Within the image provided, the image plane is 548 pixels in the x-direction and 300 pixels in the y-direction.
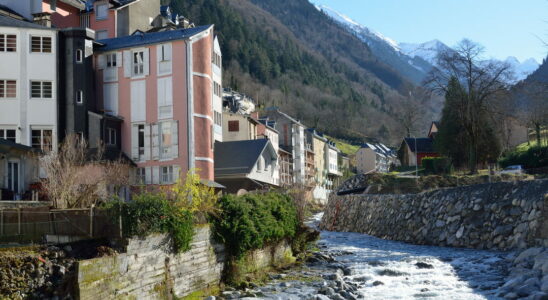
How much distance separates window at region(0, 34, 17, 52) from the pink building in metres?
6.38

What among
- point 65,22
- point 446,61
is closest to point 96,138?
point 65,22

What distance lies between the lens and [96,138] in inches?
1694

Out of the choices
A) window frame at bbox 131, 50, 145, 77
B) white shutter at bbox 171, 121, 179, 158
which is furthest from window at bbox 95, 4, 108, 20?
white shutter at bbox 171, 121, 179, 158

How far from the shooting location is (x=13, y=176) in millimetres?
36781

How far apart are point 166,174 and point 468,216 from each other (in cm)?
2182

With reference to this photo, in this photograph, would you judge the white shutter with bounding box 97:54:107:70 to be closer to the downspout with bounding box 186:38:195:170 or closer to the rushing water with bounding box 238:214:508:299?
the downspout with bounding box 186:38:195:170

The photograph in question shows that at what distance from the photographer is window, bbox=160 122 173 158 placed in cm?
4369

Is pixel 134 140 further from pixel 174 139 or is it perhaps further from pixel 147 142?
pixel 174 139

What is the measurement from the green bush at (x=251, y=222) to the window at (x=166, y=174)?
50.6ft

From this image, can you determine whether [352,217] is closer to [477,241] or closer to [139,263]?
[477,241]

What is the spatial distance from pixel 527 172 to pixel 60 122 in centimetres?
3987

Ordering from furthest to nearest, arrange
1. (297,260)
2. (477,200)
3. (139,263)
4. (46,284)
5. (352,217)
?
1. (352,217)
2. (477,200)
3. (297,260)
4. (139,263)
5. (46,284)

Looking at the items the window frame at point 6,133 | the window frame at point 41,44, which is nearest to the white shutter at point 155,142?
the window frame at point 41,44

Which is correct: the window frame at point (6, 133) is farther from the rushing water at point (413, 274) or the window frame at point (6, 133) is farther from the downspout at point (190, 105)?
the rushing water at point (413, 274)
